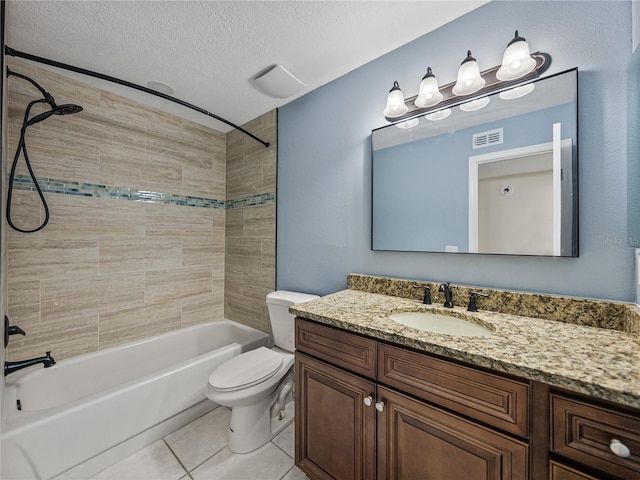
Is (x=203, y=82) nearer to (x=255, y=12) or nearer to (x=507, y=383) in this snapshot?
(x=255, y=12)

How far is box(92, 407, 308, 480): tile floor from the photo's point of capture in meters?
1.35

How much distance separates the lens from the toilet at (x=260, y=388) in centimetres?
142

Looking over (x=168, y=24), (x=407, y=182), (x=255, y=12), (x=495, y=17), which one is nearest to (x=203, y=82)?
(x=168, y=24)

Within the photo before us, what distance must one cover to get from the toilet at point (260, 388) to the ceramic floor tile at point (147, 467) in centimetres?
30

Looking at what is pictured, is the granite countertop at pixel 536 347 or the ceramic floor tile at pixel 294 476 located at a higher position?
the granite countertop at pixel 536 347

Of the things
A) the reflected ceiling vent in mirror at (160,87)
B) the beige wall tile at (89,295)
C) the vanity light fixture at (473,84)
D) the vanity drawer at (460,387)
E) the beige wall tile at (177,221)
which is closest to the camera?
the vanity drawer at (460,387)

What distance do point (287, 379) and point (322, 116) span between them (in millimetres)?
1842

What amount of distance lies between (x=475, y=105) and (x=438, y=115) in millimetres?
169

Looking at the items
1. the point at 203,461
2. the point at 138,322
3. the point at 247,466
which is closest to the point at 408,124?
the point at 247,466

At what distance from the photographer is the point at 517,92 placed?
1.13 metres

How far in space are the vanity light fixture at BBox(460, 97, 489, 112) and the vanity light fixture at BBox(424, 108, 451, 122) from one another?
65mm

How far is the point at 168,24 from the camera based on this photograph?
1338 mm

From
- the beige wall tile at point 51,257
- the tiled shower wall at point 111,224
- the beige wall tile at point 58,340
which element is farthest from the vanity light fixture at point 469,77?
the beige wall tile at point 58,340

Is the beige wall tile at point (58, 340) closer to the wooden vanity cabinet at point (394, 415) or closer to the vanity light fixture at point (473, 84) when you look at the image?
the wooden vanity cabinet at point (394, 415)
